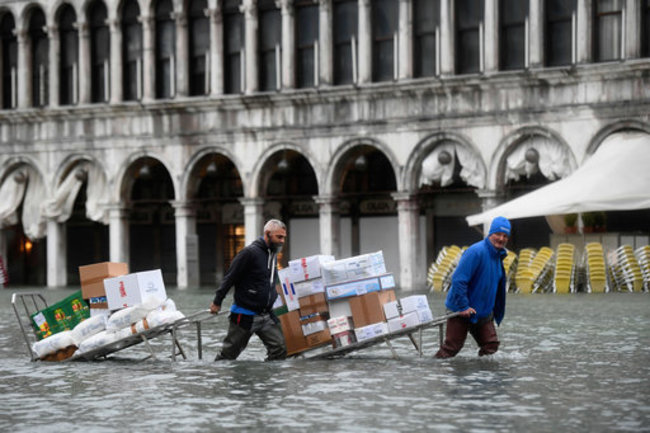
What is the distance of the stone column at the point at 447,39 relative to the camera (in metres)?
29.9

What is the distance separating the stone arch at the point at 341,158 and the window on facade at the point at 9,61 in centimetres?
1117

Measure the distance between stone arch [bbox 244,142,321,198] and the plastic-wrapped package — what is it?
1881cm

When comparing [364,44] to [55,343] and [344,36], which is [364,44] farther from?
[55,343]

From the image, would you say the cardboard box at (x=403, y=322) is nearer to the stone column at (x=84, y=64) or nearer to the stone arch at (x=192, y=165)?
the stone arch at (x=192, y=165)

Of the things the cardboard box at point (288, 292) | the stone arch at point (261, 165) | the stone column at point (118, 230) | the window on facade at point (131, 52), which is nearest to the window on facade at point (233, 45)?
the stone arch at point (261, 165)

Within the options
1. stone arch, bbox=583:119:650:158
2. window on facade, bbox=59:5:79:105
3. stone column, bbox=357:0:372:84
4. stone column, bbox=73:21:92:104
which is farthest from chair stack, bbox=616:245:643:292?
window on facade, bbox=59:5:79:105

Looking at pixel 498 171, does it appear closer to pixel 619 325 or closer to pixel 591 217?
pixel 591 217

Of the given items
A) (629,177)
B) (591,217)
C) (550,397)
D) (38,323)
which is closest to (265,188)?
(591,217)

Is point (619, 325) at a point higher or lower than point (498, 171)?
lower

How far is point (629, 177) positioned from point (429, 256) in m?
9.19

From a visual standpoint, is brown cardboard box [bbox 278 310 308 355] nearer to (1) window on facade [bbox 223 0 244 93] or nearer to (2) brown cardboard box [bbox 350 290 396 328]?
(2) brown cardboard box [bbox 350 290 396 328]

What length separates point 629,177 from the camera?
24.9 metres

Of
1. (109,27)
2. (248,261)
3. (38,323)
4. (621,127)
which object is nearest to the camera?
(248,261)

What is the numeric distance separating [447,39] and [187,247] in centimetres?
925
